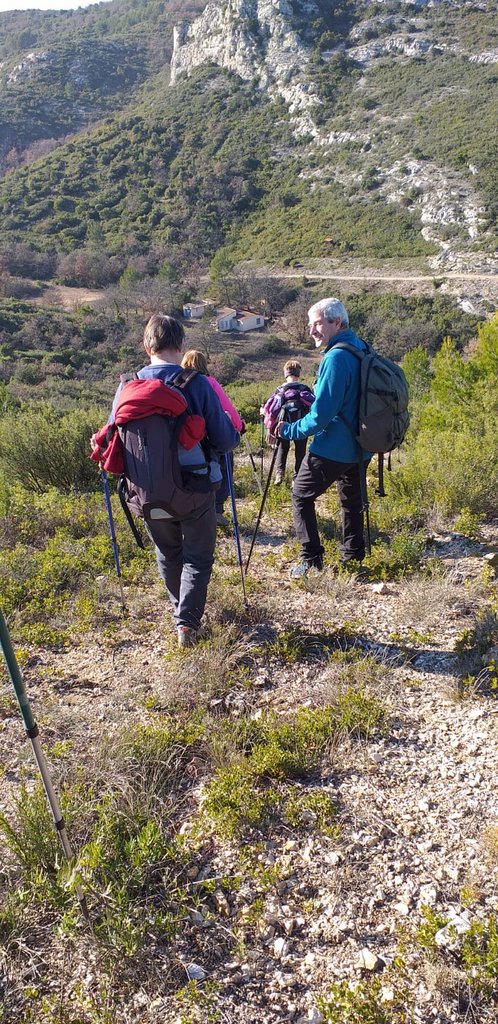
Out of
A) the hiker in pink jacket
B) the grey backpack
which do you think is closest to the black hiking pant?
the grey backpack

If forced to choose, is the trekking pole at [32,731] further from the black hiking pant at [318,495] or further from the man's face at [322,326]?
the man's face at [322,326]

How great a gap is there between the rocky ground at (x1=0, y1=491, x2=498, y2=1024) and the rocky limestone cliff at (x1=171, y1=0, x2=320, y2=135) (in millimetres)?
70366

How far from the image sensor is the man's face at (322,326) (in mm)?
3400

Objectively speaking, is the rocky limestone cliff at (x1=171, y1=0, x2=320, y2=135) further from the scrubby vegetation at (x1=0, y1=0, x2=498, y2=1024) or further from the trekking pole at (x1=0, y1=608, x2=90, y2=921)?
the trekking pole at (x1=0, y1=608, x2=90, y2=921)

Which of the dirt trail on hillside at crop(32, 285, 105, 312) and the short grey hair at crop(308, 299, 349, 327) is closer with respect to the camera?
the short grey hair at crop(308, 299, 349, 327)

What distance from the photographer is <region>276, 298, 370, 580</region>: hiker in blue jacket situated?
3.35 metres

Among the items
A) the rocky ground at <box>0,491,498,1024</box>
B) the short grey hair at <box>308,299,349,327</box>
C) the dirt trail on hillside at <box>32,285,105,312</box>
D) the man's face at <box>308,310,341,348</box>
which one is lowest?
the rocky ground at <box>0,491,498,1024</box>

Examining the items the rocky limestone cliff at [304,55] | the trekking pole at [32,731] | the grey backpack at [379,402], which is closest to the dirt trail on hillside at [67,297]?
the rocky limestone cliff at [304,55]

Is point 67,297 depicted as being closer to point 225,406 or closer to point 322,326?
point 225,406

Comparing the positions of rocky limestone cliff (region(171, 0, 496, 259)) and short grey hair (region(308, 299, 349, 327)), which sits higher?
rocky limestone cliff (region(171, 0, 496, 259))

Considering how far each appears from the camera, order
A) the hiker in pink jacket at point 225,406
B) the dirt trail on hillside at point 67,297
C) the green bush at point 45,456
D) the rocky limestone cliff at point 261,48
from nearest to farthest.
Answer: the hiker in pink jacket at point 225,406 → the green bush at point 45,456 → the dirt trail on hillside at point 67,297 → the rocky limestone cliff at point 261,48

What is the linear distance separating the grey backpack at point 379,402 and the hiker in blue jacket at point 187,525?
0.84 m

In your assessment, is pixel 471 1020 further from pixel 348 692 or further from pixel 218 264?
→ pixel 218 264

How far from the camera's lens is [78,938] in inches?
71.7
